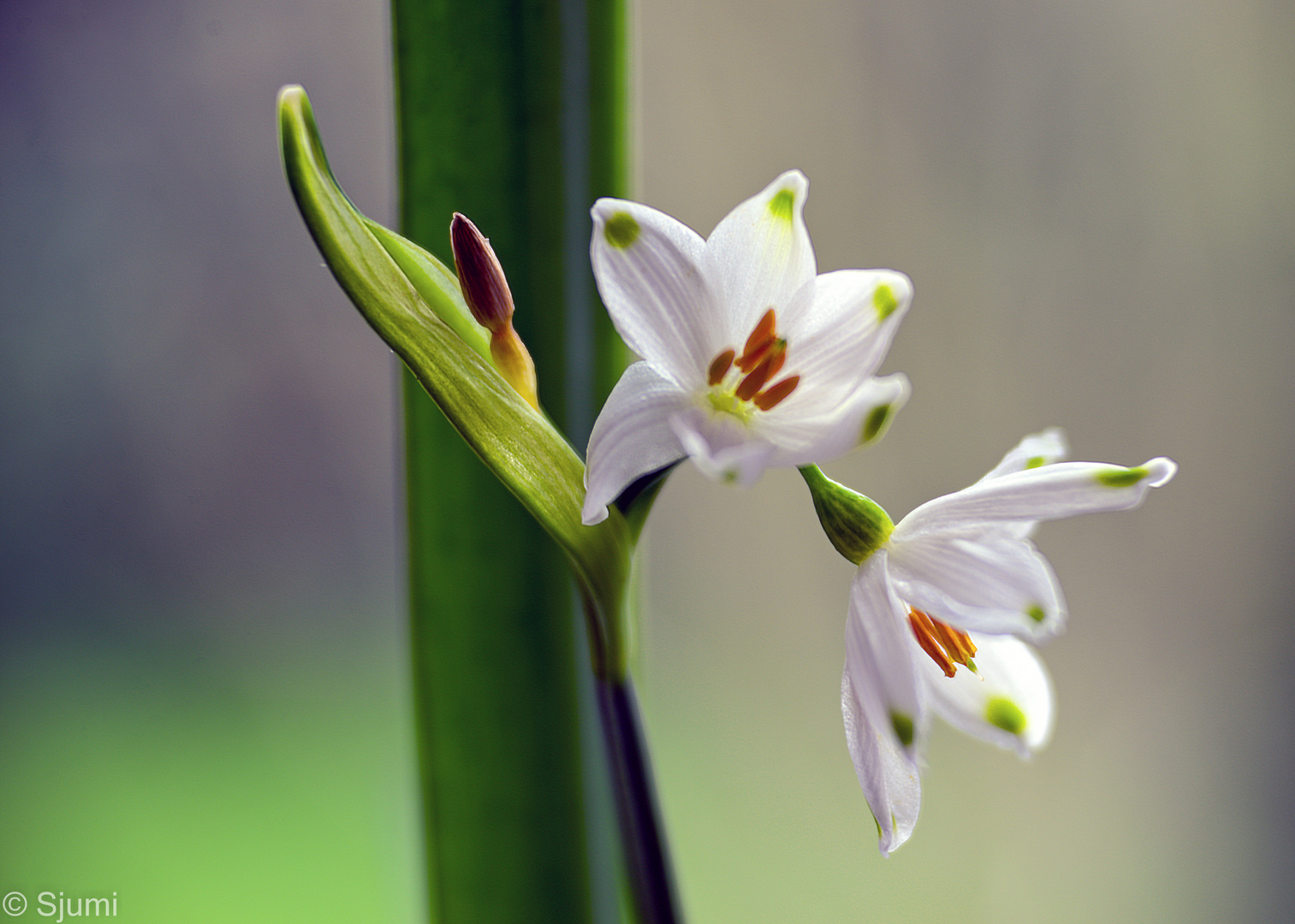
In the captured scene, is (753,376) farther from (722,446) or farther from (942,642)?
(942,642)

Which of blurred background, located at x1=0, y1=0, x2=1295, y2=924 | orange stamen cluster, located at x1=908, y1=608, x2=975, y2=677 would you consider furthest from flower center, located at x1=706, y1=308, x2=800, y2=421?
blurred background, located at x1=0, y1=0, x2=1295, y2=924

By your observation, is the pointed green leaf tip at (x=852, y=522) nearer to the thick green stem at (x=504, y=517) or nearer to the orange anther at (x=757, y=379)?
the orange anther at (x=757, y=379)

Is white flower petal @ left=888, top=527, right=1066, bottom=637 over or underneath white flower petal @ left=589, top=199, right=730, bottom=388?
underneath

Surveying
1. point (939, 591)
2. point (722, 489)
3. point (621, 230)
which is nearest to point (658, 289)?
point (621, 230)

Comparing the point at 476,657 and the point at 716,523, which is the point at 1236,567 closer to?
the point at 716,523

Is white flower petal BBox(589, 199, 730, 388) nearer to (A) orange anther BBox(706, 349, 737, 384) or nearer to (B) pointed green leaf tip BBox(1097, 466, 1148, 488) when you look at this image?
(A) orange anther BBox(706, 349, 737, 384)

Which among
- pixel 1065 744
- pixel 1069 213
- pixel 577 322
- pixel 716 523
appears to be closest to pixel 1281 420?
pixel 1069 213
